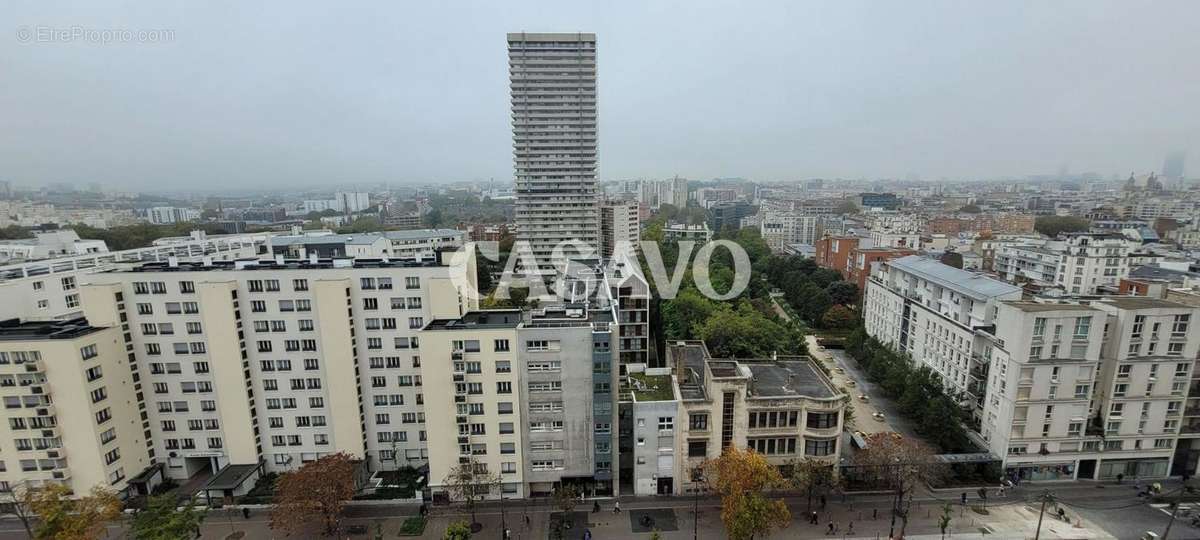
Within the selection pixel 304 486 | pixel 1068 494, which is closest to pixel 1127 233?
pixel 1068 494

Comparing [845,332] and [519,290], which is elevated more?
[519,290]

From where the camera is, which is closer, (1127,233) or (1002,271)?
(1002,271)

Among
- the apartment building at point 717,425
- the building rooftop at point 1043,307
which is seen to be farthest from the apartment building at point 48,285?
the building rooftop at point 1043,307

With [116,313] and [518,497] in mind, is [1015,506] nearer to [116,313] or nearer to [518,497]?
[518,497]

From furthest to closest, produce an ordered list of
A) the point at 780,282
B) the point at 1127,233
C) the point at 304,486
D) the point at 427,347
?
the point at 780,282
the point at 1127,233
the point at 427,347
the point at 304,486

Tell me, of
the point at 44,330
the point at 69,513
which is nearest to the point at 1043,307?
the point at 69,513

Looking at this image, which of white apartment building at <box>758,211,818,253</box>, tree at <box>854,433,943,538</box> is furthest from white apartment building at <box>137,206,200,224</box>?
tree at <box>854,433,943,538</box>

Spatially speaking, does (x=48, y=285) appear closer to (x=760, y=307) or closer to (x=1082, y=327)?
(x=760, y=307)

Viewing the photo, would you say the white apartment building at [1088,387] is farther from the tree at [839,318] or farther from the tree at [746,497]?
the tree at [839,318]
